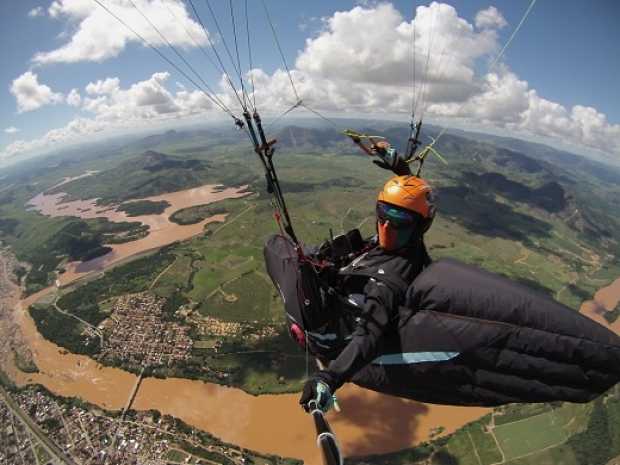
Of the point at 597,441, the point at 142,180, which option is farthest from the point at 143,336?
the point at 142,180

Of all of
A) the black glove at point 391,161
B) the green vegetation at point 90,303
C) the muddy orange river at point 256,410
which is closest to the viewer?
the black glove at point 391,161

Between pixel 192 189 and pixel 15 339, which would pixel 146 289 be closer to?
pixel 15 339

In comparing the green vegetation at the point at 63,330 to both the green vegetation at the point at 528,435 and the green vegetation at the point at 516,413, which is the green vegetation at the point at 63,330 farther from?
the green vegetation at the point at 516,413

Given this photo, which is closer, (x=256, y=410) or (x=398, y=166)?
(x=398, y=166)

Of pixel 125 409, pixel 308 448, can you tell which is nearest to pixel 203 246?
pixel 125 409

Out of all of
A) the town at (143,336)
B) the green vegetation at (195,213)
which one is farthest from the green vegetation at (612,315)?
the green vegetation at (195,213)

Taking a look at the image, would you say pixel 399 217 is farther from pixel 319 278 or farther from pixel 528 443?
pixel 528 443
